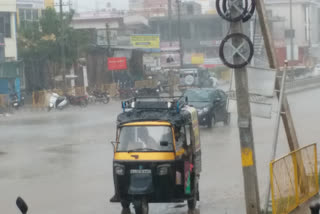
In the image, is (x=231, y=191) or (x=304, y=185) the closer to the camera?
(x=304, y=185)

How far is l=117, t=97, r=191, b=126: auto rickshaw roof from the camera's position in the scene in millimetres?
12508

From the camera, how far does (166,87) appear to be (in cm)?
5669

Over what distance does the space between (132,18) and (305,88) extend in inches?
1702

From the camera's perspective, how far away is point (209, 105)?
28156mm

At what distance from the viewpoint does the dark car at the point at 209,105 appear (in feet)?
91.2

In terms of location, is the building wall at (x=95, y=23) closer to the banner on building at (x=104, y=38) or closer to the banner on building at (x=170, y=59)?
the banner on building at (x=170, y=59)

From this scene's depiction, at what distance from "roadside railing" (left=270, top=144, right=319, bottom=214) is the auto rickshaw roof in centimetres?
207

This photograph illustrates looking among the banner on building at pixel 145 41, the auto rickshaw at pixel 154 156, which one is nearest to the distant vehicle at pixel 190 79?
the banner on building at pixel 145 41

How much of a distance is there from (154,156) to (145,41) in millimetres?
55309

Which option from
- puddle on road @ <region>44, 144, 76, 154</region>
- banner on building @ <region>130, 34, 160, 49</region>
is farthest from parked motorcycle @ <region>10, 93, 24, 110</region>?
banner on building @ <region>130, 34, 160, 49</region>

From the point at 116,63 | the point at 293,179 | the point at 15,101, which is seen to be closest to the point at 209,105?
the point at 293,179

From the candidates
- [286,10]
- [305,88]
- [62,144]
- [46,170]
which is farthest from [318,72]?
[46,170]

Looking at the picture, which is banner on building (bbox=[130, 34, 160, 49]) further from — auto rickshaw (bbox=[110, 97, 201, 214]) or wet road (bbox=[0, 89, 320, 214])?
auto rickshaw (bbox=[110, 97, 201, 214])

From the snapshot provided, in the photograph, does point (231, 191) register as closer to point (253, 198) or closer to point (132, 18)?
point (253, 198)
